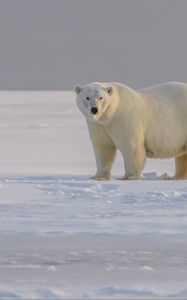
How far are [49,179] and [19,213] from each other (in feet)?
6.99

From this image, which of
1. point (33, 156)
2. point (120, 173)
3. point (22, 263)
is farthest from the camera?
point (33, 156)

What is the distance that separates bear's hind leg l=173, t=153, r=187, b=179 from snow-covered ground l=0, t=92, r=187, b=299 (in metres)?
1.45

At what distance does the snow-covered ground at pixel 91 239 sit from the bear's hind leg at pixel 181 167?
145cm

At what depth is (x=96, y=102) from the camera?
745 centimetres

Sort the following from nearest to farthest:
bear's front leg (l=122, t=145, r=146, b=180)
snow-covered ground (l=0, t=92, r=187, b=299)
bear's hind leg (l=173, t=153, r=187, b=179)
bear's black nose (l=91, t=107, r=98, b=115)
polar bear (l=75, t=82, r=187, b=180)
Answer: snow-covered ground (l=0, t=92, r=187, b=299) < bear's black nose (l=91, t=107, r=98, b=115) < polar bear (l=75, t=82, r=187, b=180) < bear's front leg (l=122, t=145, r=146, b=180) < bear's hind leg (l=173, t=153, r=187, b=179)

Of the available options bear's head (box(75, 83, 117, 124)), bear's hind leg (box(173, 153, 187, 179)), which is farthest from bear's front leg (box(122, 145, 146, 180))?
bear's hind leg (box(173, 153, 187, 179))

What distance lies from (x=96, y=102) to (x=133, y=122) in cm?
39

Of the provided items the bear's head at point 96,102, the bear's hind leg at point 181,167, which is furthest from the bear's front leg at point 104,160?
the bear's hind leg at point 181,167

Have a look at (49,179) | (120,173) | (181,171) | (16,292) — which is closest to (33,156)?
(120,173)

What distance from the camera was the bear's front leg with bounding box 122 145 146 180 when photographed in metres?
7.63

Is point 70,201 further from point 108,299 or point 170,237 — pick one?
point 108,299

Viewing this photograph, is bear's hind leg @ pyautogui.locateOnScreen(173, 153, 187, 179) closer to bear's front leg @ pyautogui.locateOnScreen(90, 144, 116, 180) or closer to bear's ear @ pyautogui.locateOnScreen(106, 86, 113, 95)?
bear's front leg @ pyautogui.locateOnScreen(90, 144, 116, 180)

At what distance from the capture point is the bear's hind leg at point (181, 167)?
8.33 meters

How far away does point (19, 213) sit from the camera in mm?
5070
